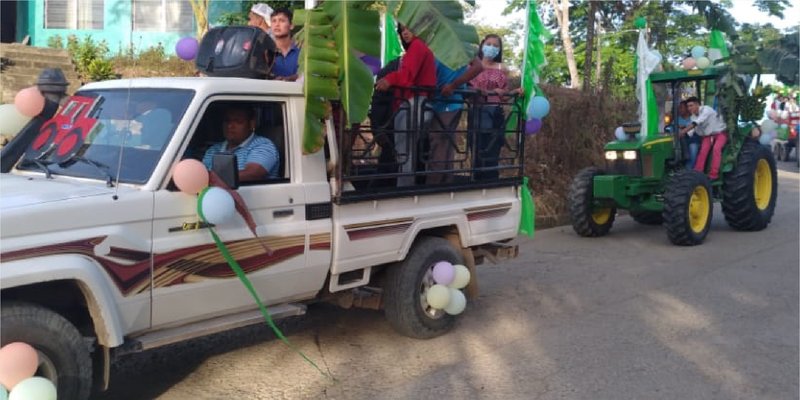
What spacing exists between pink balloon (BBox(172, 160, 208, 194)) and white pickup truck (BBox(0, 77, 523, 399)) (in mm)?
139

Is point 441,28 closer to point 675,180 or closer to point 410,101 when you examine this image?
point 410,101

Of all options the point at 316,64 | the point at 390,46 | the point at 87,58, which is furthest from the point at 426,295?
the point at 87,58

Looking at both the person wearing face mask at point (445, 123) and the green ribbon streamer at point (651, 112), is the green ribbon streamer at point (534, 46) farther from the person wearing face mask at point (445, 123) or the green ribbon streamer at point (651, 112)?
the green ribbon streamer at point (651, 112)

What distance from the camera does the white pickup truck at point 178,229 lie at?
148 inches

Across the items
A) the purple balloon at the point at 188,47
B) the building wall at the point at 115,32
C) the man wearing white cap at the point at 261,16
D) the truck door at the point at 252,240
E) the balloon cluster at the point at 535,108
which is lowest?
the truck door at the point at 252,240

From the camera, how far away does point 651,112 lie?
1134 cm

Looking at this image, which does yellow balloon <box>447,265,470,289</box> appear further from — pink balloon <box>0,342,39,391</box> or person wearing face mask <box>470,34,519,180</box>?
pink balloon <box>0,342,39,391</box>

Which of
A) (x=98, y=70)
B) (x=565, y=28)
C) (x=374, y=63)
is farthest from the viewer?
(x=565, y=28)

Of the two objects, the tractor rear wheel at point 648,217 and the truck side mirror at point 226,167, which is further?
the tractor rear wheel at point 648,217

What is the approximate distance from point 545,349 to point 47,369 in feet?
11.5

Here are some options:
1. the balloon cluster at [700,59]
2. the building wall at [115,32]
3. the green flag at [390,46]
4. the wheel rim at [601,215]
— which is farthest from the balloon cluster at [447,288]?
the building wall at [115,32]

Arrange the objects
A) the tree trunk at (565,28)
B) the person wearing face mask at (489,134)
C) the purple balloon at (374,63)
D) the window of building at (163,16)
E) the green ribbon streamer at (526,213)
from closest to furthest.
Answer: the purple balloon at (374,63), the person wearing face mask at (489,134), the green ribbon streamer at (526,213), the window of building at (163,16), the tree trunk at (565,28)

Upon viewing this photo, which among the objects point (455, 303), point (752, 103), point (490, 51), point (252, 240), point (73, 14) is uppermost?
point (73, 14)

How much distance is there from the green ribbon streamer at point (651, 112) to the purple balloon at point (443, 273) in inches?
252
